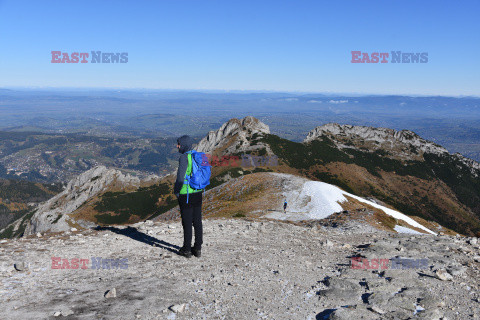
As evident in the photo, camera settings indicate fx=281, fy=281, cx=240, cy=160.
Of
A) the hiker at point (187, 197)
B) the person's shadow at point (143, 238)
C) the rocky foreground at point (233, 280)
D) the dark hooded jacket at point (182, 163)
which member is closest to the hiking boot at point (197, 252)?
the hiker at point (187, 197)

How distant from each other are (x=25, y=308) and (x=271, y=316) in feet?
20.5

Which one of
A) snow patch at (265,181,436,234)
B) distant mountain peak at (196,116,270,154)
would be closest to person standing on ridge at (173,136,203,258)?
snow patch at (265,181,436,234)

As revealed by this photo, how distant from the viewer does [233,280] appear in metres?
9.17

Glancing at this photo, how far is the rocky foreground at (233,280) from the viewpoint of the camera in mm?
7207

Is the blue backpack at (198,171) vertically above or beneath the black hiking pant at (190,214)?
above

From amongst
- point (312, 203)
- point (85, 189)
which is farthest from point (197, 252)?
point (85, 189)

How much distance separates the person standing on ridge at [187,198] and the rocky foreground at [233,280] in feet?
2.15

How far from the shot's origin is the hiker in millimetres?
10336

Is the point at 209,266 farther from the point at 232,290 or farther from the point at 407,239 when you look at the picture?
the point at 407,239

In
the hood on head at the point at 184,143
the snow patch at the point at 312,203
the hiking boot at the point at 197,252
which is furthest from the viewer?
the snow patch at the point at 312,203

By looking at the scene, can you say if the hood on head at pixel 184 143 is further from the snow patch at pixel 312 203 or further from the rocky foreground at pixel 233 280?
the snow patch at pixel 312 203

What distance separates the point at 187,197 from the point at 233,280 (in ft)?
11.2

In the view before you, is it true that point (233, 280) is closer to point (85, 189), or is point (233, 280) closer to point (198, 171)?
point (198, 171)

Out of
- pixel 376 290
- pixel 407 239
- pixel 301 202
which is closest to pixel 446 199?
pixel 301 202
